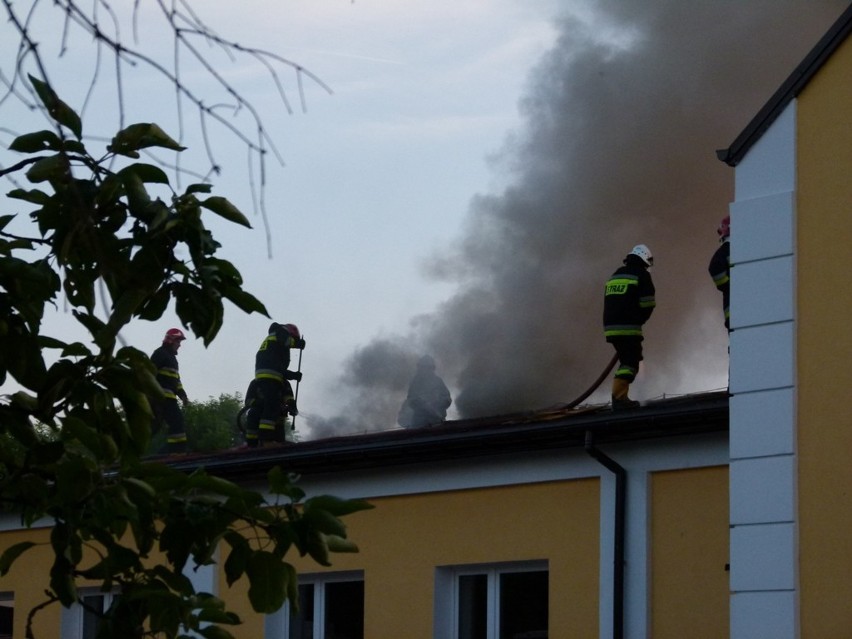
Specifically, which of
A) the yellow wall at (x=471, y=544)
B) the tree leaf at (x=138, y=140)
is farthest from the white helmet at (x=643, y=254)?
the tree leaf at (x=138, y=140)

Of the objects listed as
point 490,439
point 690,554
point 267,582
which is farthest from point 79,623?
point 267,582

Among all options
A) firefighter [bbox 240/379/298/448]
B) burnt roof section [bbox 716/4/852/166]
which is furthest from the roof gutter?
firefighter [bbox 240/379/298/448]

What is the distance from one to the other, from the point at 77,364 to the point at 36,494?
38 centimetres

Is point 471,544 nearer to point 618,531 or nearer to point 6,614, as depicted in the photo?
point 618,531

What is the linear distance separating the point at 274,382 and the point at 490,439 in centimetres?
629

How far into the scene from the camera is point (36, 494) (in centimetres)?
430

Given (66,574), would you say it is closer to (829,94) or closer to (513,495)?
(829,94)

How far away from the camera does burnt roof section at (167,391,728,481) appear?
9.59 m

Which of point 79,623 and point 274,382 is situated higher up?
point 274,382

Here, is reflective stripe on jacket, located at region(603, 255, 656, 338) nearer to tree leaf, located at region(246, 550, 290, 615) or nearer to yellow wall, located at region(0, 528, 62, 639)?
yellow wall, located at region(0, 528, 62, 639)

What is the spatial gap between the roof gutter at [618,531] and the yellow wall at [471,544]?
21 centimetres

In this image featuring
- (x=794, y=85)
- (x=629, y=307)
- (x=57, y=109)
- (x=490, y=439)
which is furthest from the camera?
(x=629, y=307)

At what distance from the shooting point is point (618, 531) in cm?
992

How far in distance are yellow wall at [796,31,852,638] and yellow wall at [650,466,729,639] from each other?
7.86 feet
